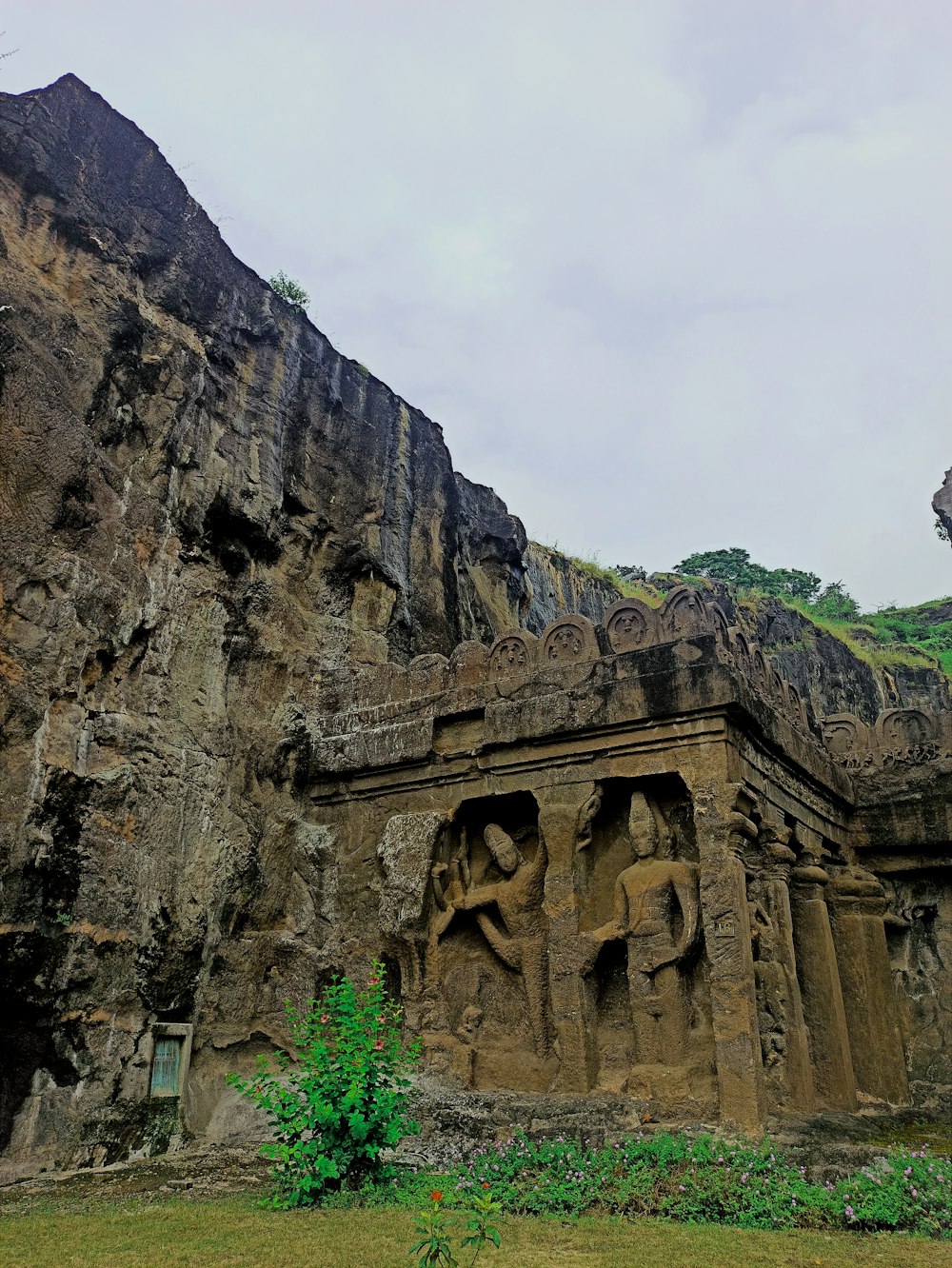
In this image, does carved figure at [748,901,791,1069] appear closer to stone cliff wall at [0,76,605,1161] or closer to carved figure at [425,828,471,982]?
carved figure at [425,828,471,982]

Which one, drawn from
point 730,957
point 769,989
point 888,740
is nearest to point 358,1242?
point 730,957

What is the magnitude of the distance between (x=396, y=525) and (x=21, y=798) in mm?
6293

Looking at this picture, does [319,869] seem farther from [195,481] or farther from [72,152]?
[72,152]

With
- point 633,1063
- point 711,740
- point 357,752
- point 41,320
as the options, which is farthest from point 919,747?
point 41,320

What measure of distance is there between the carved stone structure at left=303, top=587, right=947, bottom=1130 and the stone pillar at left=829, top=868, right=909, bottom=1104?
0.8 inches

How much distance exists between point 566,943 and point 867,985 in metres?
3.53

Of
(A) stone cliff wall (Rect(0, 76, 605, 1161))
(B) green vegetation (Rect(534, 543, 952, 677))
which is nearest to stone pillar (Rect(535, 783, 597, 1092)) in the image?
(A) stone cliff wall (Rect(0, 76, 605, 1161))

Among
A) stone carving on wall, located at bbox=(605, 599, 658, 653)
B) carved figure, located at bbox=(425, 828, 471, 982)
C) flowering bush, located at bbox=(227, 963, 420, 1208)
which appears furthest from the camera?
carved figure, located at bbox=(425, 828, 471, 982)

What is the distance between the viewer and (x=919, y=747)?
36.3ft

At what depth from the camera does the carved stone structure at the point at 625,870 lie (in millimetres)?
7781

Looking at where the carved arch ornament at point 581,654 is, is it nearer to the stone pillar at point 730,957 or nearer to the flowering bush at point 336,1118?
the stone pillar at point 730,957

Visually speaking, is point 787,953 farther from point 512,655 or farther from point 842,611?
point 842,611

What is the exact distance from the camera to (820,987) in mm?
9148

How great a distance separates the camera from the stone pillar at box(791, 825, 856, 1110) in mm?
8789
